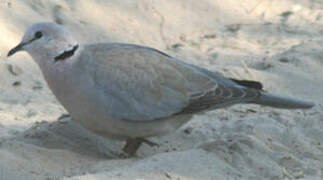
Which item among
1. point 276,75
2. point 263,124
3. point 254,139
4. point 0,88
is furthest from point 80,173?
point 276,75

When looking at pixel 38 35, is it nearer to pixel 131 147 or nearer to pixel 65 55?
pixel 65 55

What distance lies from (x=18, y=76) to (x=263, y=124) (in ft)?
7.45

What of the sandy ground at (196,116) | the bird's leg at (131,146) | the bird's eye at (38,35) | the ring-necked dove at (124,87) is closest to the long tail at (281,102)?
the ring-necked dove at (124,87)

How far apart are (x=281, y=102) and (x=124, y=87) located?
1169 millimetres

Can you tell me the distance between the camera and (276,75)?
683 cm

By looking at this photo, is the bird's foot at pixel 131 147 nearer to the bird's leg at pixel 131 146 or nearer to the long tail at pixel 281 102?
the bird's leg at pixel 131 146

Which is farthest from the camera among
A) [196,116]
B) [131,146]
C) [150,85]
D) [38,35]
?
[196,116]

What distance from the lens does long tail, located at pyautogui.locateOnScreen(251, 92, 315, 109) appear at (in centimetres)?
521

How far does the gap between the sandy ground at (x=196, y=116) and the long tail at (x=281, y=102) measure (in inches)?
9.8

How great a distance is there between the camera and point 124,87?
4.88 m

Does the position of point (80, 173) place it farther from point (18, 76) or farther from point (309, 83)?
point (309, 83)

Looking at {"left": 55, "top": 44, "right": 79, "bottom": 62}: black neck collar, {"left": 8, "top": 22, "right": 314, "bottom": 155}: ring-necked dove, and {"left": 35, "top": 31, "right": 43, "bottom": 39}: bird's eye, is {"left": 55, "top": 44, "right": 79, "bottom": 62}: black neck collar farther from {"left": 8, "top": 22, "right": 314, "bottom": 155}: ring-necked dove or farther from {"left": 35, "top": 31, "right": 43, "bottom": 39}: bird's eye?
{"left": 35, "top": 31, "right": 43, "bottom": 39}: bird's eye

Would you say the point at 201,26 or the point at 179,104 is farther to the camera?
the point at 201,26

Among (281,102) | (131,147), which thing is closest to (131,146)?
(131,147)
